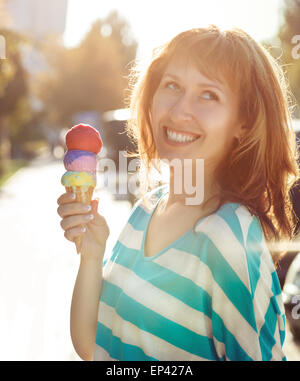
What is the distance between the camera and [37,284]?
22.4 feet

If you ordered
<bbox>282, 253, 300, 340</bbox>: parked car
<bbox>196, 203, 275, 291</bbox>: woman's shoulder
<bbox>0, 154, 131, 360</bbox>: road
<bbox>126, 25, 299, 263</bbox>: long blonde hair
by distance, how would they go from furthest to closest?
1. <bbox>0, 154, 131, 360</bbox>: road
2. <bbox>282, 253, 300, 340</bbox>: parked car
3. <bbox>126, 25, 299, 263</bbox>: long blonde hair
4. <bbox>196, 203, 275, 291</bbox>: woman's shoulder

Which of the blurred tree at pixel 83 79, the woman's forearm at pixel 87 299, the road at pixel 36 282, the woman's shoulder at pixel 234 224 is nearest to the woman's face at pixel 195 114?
the woman's shoulder at pixel 234 224

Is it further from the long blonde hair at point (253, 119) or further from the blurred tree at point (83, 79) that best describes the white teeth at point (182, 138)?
the blurred tree at point (83, 79)

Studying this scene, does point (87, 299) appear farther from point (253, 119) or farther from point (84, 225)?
point (253, 119)

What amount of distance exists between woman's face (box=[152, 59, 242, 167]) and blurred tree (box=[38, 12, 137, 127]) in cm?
4391

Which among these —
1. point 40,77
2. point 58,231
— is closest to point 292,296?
point 58,231

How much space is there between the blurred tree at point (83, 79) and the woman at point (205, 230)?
43888mm

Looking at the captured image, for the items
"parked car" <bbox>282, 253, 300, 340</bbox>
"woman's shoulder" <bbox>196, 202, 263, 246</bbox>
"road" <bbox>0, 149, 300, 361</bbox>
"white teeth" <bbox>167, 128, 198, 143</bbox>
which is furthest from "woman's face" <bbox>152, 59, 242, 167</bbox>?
"parked car" <bbox>282, 253, 300, 340</bbox>

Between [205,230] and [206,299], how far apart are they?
0.19 metres

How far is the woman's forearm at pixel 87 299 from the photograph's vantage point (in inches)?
69.3

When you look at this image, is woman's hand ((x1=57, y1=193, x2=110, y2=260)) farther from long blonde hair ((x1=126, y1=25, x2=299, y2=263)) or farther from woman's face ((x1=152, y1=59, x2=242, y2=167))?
long blonde hair ((x1=126, y1=25, x2=299, y2=263))

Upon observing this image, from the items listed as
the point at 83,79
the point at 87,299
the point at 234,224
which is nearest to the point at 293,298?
the point at 87,299

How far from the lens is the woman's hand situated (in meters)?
1.66
